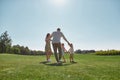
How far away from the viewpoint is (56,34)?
66.2 ft

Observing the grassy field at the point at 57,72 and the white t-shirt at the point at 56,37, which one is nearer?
the grassy field at the point at 57,72

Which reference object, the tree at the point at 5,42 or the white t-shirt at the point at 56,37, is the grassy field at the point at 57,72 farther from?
the tree at the point at 5,42

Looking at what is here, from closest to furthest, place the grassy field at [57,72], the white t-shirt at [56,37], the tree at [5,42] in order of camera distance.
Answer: the grassy field at [57,72] < the white t-shirt at [56,37] < the tree at [5,42]

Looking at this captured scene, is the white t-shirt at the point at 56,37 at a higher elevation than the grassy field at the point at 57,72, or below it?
higher

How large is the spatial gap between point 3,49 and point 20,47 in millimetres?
37419

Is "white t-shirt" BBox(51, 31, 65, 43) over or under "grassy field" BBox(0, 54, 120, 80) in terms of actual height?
over

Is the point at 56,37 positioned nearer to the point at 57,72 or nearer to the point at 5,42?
the point at 57,72

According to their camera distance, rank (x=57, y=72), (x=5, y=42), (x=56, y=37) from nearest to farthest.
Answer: (x=57, y=72)
(x=56, y=37)
(x=5, y=42)

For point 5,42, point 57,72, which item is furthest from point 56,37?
point 5,42

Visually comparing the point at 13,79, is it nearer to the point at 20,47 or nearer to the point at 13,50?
the point at 13,50

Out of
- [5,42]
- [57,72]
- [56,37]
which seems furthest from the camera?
[5,42]

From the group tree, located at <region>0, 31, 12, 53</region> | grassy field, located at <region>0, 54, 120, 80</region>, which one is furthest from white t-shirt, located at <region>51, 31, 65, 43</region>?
tree, located at <region>0, 31, 12, 53</region>

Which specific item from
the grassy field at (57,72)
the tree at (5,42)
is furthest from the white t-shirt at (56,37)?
the tree at (5,42)

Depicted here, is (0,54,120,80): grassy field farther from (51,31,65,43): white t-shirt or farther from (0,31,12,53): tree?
(0,31,12,53): tree
